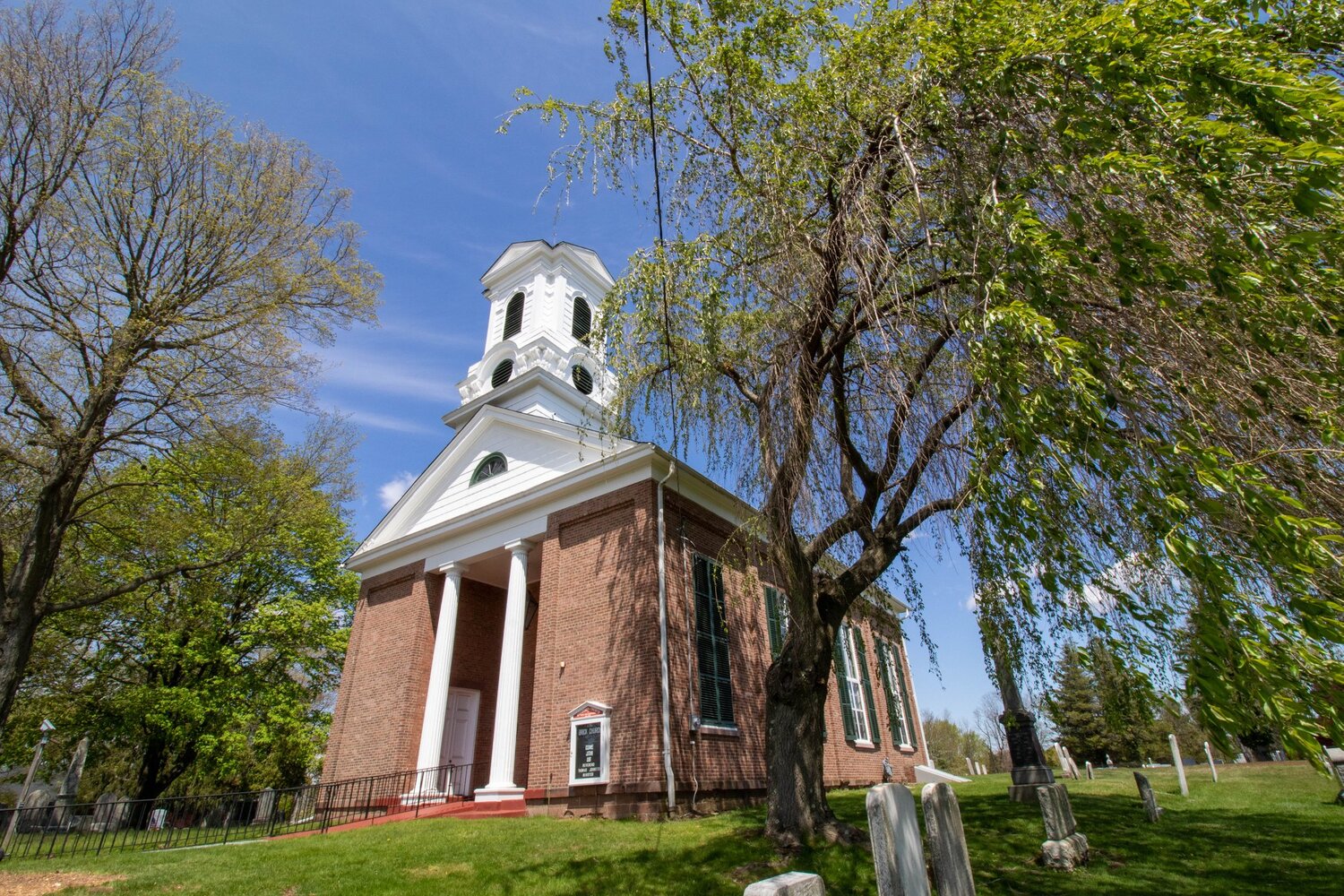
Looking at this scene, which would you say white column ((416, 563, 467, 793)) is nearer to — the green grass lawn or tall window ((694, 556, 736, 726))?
the green grass lawn

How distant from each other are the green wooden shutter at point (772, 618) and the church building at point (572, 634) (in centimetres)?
5

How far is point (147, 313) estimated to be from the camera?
9930mm

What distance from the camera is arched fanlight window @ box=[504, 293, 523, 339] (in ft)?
70.7

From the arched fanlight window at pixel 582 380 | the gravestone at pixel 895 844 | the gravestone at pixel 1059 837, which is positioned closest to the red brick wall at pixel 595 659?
the gravestone at pixel 1059 837

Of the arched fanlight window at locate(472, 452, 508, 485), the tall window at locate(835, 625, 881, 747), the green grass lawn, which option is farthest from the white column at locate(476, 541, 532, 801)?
the tall window at locate(835, 625, 881, 747)

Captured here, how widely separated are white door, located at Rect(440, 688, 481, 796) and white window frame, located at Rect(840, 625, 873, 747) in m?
9.33

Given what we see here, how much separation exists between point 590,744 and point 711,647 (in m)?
2.81

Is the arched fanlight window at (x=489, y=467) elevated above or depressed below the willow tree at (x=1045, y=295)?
above

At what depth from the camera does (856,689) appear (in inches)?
706

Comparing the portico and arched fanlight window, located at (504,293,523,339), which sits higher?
arched fanlight window, located at (504,293,523,339)

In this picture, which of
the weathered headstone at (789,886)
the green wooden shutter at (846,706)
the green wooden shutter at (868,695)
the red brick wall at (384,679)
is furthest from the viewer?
the green wooden shutter at (868,695)

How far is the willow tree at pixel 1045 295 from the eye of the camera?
3.07 m

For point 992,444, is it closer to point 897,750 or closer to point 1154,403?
point 1154,403

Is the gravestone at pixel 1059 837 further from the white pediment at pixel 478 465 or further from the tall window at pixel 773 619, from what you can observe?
the white pediment at pixel 478 465
